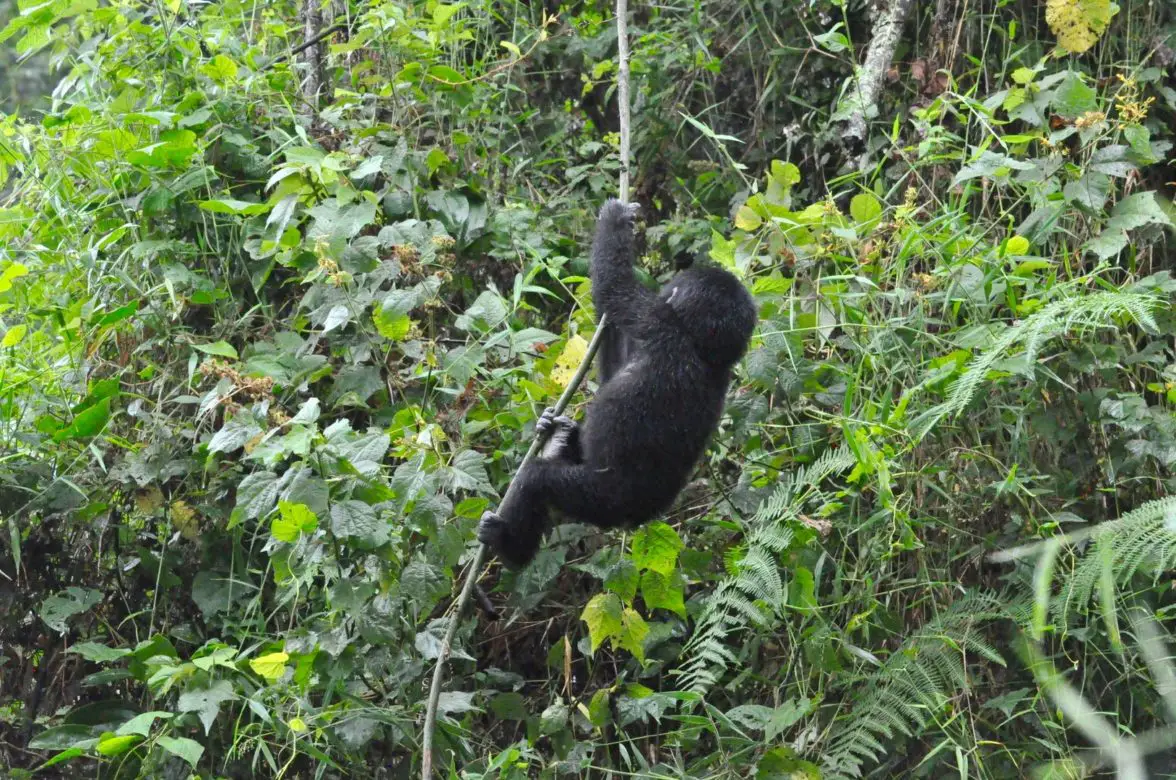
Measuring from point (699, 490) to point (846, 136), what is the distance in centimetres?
170

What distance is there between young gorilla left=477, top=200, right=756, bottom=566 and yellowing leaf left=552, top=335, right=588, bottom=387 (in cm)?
14

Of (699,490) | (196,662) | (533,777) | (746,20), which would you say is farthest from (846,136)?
(196,662)

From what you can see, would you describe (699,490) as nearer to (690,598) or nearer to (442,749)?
(690,598)

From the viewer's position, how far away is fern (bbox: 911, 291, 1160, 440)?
11.8ft

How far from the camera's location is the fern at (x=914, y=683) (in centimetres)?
374

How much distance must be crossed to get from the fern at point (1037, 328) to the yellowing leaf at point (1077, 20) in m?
1.49

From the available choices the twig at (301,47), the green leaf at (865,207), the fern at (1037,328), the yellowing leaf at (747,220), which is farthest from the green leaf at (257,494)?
the green leaf at (865,207)

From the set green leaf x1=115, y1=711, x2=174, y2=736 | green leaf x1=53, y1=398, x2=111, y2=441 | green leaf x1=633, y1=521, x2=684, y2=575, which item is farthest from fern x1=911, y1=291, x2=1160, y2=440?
green leaf x1=53, y1=398, x2=111, y2=441

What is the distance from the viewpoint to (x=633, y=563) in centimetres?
397

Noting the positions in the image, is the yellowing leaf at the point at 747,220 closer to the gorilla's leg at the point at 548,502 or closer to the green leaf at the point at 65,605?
the gorilla's leg at the point at 548,502

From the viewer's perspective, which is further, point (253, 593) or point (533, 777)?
point (253, 593)

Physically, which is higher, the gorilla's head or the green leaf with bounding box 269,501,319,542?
the gorilla's head

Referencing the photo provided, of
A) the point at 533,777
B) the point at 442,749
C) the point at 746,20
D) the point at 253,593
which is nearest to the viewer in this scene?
the point at 442,749

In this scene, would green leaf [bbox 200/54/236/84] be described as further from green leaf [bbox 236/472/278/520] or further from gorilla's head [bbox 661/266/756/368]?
gorilla's head [bbox 661/266/756/368]
